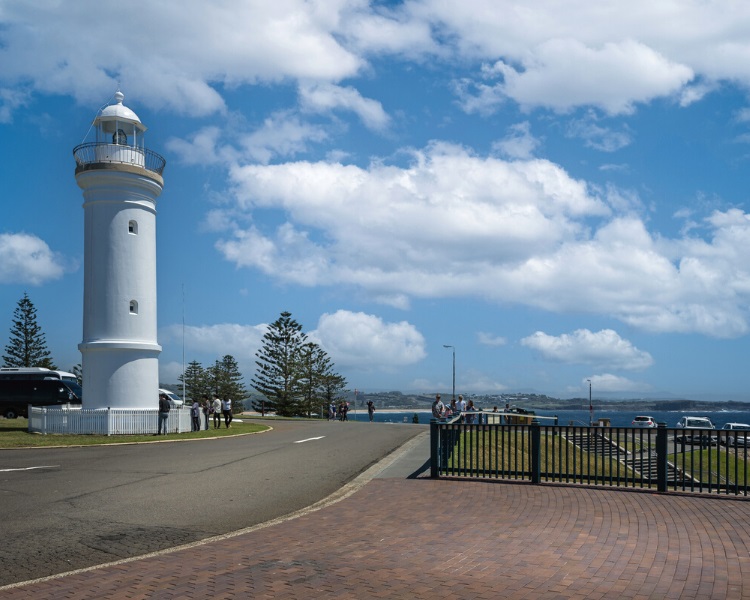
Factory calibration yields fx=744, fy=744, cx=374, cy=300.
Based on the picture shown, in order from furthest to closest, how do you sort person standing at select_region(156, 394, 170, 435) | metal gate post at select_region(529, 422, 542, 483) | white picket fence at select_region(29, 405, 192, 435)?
person standing at select_region(156, 394, 170, 435) → white picket fence at select_region(29, 405, 192, 435) → metal gate post at select_region(529, 422, 542, 483)

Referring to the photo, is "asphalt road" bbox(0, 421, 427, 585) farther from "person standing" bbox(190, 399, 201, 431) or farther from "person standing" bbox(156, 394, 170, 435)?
"person standing" bbox(190, 399, 201, 431)

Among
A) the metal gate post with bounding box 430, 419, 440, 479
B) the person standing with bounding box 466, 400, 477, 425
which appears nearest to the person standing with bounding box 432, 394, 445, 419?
the person standing with bounding box 466, 400, 477, 425

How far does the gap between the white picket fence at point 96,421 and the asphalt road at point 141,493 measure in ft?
16.6

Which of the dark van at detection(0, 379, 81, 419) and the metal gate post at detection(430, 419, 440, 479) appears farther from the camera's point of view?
the dark van at detection(0, 379, 81, 419)

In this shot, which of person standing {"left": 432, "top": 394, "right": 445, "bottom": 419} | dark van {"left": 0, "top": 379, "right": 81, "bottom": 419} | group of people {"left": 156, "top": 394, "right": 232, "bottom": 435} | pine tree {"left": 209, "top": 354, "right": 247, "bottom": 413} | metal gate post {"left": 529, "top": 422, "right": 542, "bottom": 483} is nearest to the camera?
metal gate post {"left": 529, "top": 422, "right": 542, "bottom": 483}

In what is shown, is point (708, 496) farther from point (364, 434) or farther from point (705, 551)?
point (364, 434)

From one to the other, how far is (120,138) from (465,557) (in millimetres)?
26424

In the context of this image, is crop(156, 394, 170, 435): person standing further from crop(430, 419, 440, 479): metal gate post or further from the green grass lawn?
crop(430, 419, 440, 479): metal gate post

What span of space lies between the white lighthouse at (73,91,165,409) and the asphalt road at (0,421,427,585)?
6874 mm

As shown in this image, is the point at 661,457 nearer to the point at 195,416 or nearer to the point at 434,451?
the point at 434,451

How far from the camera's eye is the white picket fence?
1062 inches

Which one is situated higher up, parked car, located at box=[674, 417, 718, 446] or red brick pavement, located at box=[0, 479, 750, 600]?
parked car, located at box=[674, 417, 718, 446]

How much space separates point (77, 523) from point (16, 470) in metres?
6.94

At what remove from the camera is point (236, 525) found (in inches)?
391
